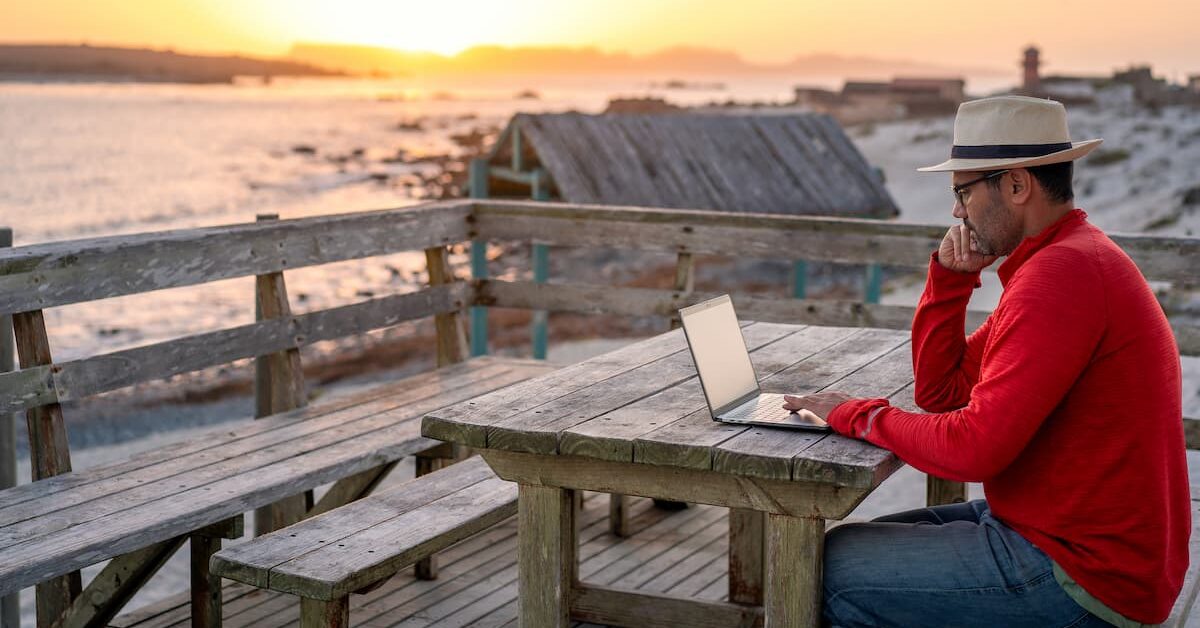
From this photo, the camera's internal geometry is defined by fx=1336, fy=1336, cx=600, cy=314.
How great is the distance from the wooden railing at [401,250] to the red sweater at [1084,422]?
109 inches

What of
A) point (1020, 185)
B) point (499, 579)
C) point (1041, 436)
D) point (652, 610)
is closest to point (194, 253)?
point (499, 579)

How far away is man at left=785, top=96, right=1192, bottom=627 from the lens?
2.72m

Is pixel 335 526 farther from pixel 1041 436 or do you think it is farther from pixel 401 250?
pixel 401 250

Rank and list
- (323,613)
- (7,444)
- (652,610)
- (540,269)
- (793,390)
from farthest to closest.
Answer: (540,269) < (7,444) < (652,610) < (793,390) < (323,613)

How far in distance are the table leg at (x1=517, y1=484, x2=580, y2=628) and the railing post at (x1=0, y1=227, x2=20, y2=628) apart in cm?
240

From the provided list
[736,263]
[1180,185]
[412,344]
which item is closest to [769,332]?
[412,344]

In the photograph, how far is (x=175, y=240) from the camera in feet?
15.6

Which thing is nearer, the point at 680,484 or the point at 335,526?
the point at 680,484

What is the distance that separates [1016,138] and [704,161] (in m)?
8.37

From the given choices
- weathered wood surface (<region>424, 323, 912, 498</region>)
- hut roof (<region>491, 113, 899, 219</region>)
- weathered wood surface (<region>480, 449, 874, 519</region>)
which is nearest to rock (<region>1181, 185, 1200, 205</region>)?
hut roof (<region>491, 113, 899, 219</region>)

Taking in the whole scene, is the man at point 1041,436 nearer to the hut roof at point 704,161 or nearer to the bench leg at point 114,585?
the bench leg at point 114,585

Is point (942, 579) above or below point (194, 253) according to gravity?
below

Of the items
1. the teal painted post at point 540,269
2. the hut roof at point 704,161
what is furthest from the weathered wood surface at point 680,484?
the hut roof at point 704,161

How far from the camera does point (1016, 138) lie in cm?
286
